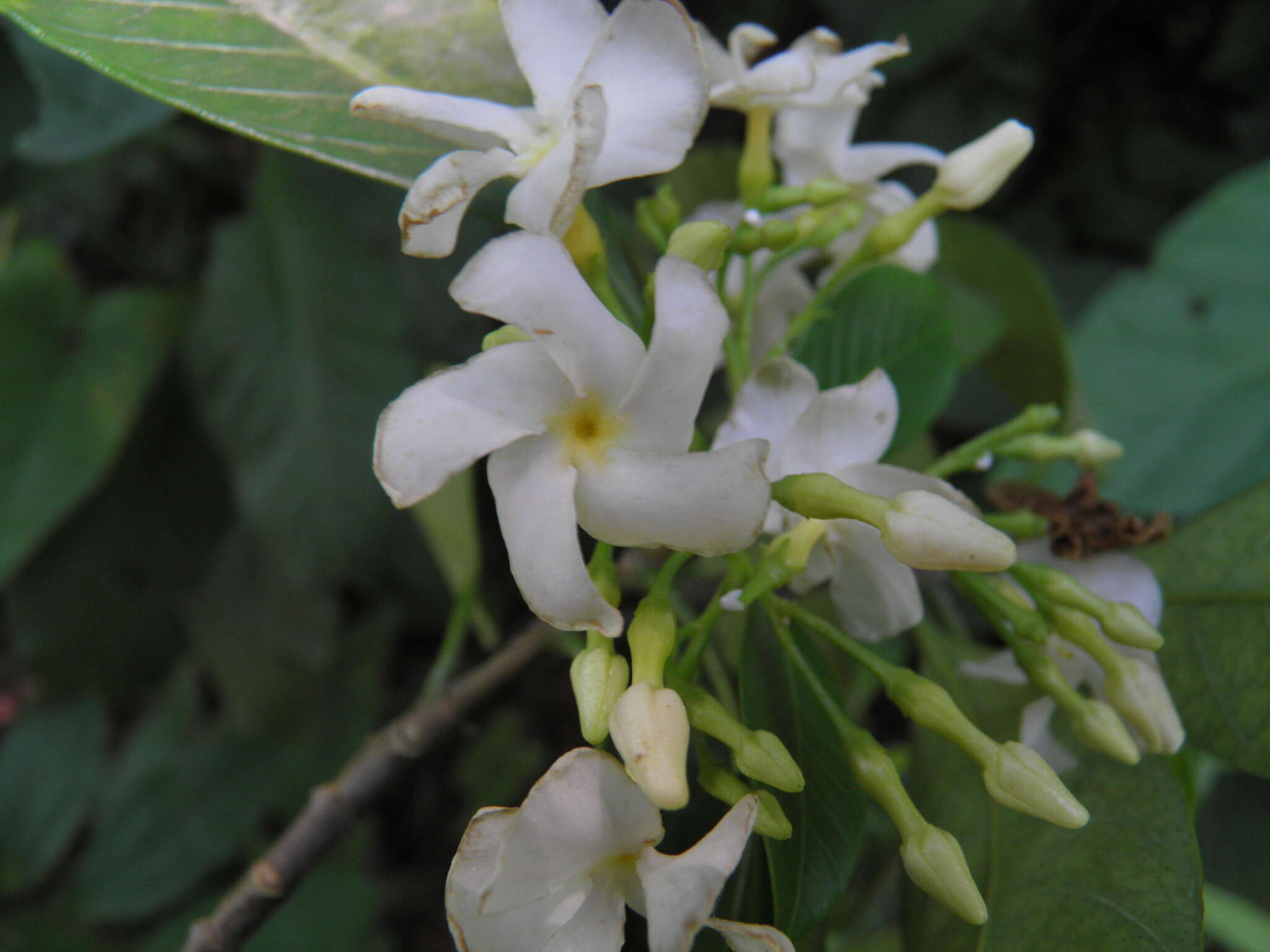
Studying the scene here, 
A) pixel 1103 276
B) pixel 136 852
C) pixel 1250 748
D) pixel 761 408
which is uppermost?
pixel 761 408

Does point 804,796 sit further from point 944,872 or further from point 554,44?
point 554,44

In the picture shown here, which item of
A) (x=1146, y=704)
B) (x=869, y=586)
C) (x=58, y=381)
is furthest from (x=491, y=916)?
(x=58, y=381)

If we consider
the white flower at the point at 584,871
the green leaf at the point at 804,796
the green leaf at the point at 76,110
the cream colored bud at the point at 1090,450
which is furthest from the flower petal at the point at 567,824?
the green leaf at the point at 76,110

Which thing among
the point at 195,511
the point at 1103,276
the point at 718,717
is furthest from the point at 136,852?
the point at 1103,276

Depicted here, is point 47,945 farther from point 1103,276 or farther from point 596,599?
point 1103,276

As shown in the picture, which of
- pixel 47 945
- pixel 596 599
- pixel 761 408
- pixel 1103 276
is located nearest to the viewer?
pixel 596 599

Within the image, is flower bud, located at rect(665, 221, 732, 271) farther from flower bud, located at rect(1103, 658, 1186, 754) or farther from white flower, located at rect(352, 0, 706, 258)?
flower bud, located at rect(1103, 658, 1186, 754)

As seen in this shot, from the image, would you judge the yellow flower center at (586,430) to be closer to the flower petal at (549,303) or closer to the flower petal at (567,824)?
the flower petal at (549,303)
